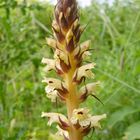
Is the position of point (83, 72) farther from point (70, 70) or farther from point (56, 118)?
point (56, 118)

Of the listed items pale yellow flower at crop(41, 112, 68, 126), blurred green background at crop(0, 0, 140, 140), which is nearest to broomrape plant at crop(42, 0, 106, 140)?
pale yellow flower at crop(41, 112, 68, 126)

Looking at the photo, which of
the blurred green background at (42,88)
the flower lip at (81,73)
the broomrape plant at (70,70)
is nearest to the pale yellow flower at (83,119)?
the broomrape plant at (70,70)

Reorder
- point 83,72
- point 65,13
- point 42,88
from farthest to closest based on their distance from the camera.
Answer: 1. point 42,88
2. point 83,72
3. point 65,13

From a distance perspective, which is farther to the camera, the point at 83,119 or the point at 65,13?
the point at 83,119

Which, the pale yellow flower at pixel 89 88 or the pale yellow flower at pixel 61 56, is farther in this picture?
the pale yellow flower at pixel 89 88

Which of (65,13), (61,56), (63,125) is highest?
(65,13)

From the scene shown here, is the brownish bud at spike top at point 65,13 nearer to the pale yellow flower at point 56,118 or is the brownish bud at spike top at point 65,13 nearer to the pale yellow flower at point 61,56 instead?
the pale yellow flower at point 61,56

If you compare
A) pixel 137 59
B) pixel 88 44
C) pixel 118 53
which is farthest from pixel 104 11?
pixel 88 44

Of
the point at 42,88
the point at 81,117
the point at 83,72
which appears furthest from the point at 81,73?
the point at 42,88

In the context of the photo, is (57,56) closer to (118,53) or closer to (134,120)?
(134,120)
